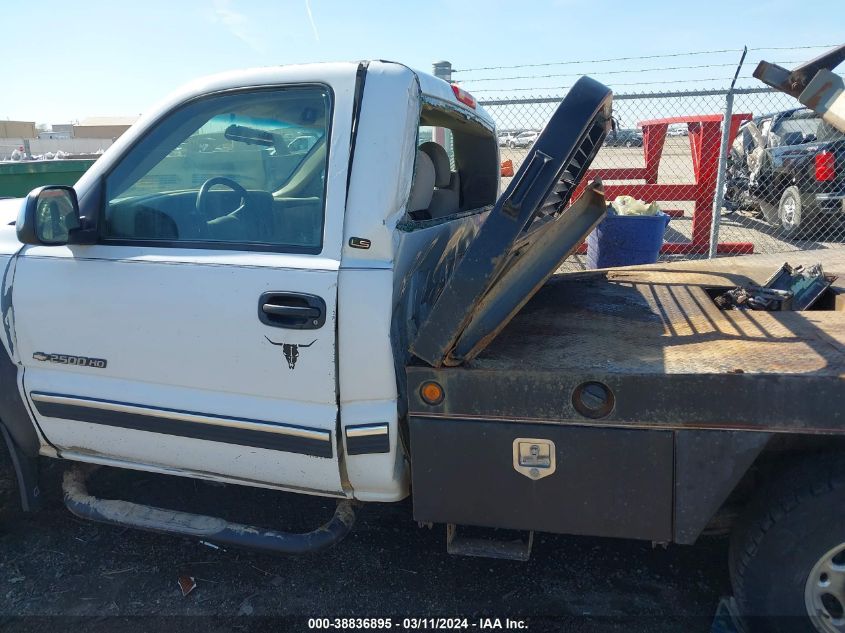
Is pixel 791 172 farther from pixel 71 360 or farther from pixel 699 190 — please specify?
pixel 71 360

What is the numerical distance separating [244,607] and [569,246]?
1950mm

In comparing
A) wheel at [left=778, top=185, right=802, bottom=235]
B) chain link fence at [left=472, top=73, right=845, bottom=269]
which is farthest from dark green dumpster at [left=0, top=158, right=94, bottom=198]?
wheel at [left=778, top=185, right=802, bottom=235]

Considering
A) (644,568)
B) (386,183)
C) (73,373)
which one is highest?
(386,183)

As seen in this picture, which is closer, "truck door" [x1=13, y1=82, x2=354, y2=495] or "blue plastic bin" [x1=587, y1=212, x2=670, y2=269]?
"truck door" [x1=13, y1=82, x2=354, y2=495]

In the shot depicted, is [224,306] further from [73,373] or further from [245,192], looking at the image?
[73,373]

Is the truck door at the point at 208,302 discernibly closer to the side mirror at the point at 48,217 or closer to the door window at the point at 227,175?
the door window at the point at 227,175

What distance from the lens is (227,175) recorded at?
8.25 ft

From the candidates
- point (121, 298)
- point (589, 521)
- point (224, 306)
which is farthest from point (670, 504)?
point (121, 298)

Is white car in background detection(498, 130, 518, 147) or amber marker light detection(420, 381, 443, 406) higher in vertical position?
white car in background detection(498, 130, 518, 147)

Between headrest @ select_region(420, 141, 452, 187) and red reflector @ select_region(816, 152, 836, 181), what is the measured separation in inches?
296

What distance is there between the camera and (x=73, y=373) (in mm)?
2568

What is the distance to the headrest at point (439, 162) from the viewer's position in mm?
3307

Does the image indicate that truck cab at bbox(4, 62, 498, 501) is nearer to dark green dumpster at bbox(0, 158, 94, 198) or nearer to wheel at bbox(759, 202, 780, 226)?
dark green dumpster at bbox(0, 158, 94, 198)

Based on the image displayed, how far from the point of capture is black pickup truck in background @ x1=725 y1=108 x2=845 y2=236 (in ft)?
28.5
